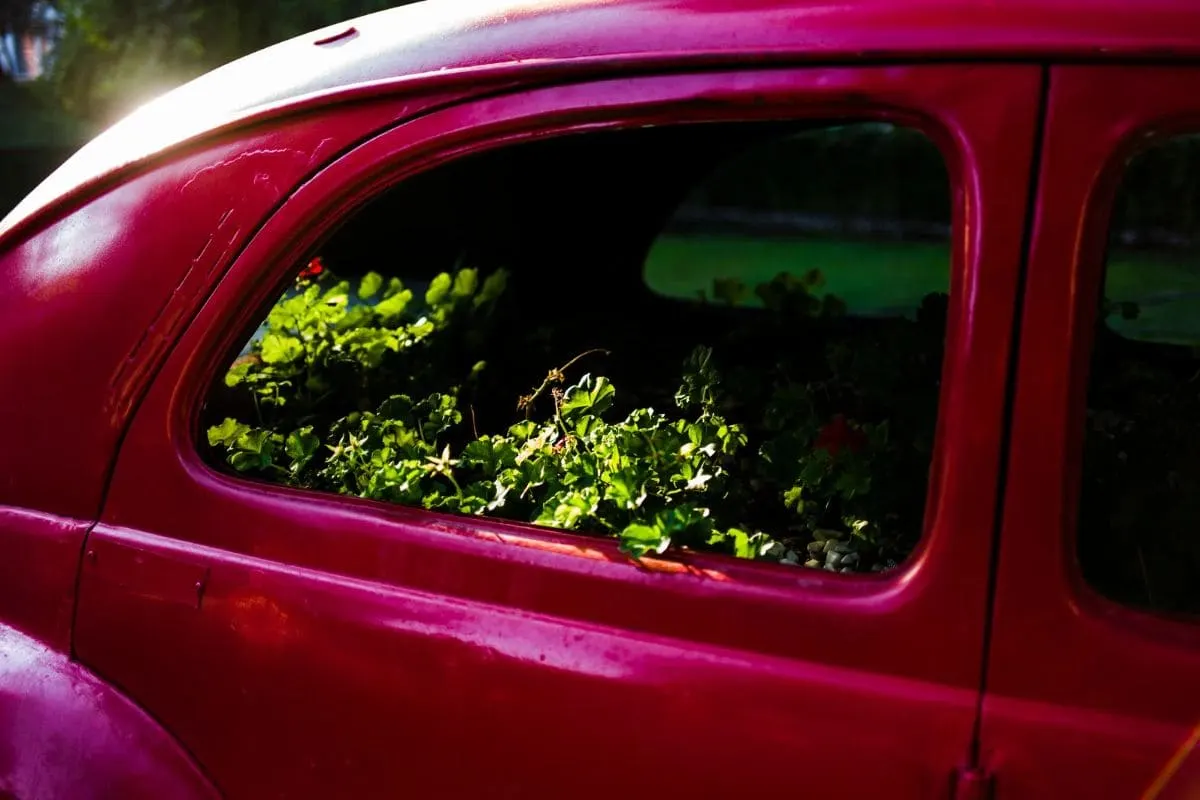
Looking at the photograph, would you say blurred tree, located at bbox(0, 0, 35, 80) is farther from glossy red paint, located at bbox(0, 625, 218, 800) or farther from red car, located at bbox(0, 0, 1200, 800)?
glossy red paint, located at bbox(0, 625, 218, 800)

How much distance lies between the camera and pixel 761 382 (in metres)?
2.40

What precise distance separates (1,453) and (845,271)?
1112 cm

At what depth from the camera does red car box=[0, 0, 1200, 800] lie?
3.96ft

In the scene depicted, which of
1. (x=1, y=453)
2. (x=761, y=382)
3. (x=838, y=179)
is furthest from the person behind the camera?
(x=838, y=179)

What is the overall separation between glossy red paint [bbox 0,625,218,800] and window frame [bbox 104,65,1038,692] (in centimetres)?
25

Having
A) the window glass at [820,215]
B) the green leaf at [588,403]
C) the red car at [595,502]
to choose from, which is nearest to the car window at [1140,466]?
the red car at [595,502]

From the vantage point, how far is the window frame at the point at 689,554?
1.23 m

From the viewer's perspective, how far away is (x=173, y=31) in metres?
9.48

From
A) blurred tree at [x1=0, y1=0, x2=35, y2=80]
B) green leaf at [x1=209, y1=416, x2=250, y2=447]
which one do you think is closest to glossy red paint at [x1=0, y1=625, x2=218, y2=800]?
green leaf at [x1=209, y1=416, x2=250, y2=447]

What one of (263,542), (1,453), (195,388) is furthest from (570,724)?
(1,453)

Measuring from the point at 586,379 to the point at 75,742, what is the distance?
923 millimetres

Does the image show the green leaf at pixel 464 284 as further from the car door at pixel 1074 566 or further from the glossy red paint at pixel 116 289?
the car door at pixel 1074 566

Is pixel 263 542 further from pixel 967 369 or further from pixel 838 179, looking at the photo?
pixel 838 179

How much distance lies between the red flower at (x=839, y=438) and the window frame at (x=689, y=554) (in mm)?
463
